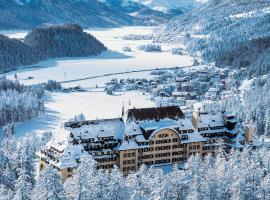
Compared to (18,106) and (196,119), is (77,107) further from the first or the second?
(196,119)

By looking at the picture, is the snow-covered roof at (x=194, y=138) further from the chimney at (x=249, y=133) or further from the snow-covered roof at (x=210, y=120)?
the chimney at (x=249, y=133)

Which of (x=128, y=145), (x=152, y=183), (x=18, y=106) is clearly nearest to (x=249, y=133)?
(x=128, y=145)

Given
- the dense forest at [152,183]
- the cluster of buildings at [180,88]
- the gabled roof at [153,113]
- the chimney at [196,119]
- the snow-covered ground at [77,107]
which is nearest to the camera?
the dense forest at [152,183]

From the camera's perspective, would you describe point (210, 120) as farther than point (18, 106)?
No

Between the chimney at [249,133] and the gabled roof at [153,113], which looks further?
the chimney at [249,133]

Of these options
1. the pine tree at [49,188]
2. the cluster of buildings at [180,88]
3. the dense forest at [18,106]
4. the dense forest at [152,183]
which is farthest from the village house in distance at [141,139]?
the cluster of buildings at [180,88]

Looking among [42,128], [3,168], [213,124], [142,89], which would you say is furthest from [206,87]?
[3,168]
